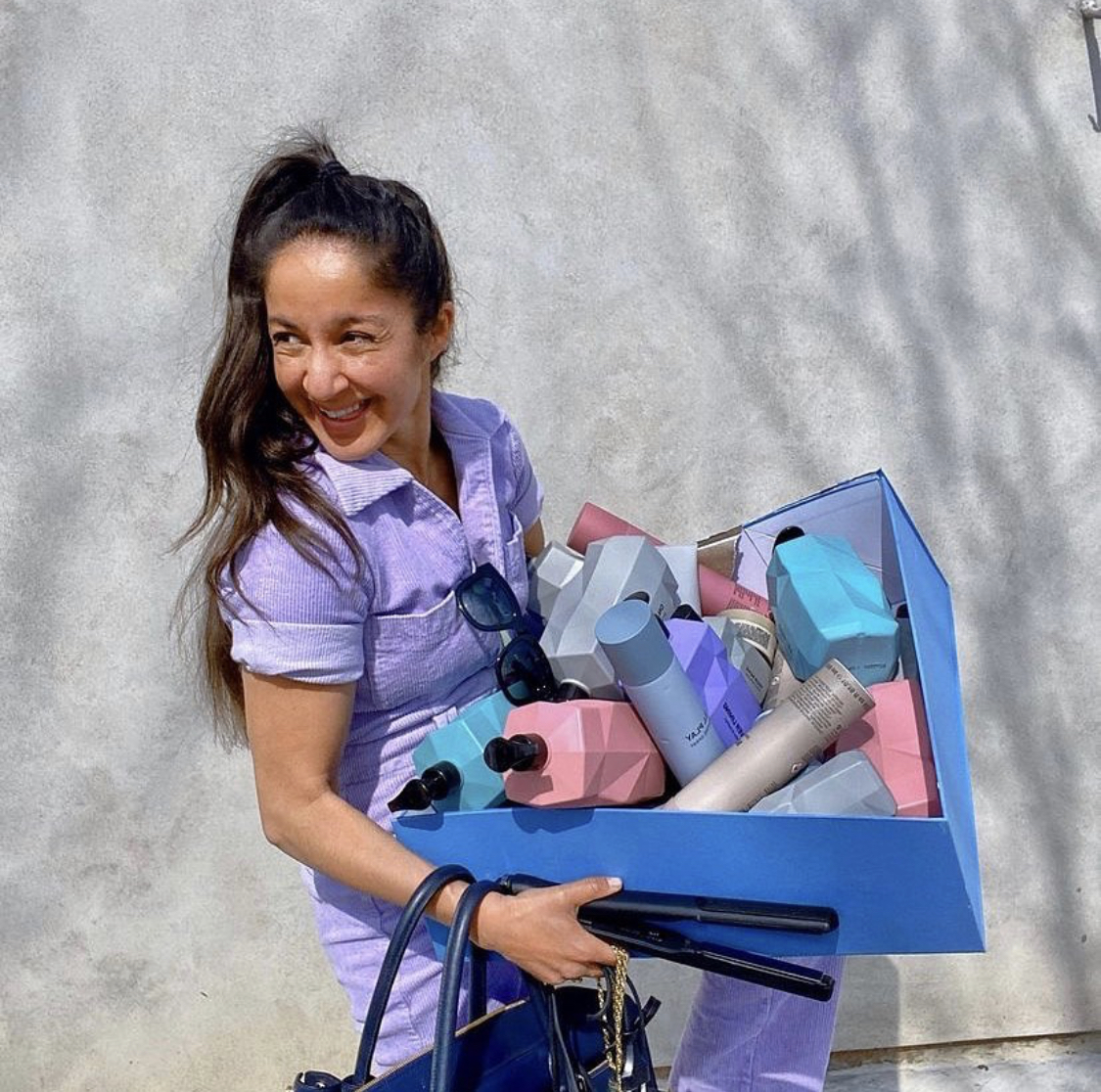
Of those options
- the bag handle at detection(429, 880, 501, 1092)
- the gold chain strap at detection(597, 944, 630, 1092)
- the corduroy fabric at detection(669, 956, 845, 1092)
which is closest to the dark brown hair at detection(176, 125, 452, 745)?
the bag handle at detection(429, 880, 501, 1092)

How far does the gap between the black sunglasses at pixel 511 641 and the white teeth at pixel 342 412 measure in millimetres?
204

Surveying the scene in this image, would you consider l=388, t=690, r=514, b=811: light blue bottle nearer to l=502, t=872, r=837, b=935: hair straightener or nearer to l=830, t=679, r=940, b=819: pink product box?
l=502, t=872, r=837, b=935: hair straightener

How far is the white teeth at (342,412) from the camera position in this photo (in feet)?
4.77

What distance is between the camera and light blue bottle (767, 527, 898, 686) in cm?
149

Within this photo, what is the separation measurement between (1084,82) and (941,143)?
0.87ft

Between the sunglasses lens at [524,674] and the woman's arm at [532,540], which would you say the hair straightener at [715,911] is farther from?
the woman's arm at [532,540]

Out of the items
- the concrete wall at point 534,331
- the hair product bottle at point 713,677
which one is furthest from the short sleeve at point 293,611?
the concrete wall at point 534,331

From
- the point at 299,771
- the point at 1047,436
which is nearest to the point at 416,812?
the point at 299,771

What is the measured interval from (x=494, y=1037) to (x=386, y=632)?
0.40 meters

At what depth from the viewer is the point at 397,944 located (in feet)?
4.39

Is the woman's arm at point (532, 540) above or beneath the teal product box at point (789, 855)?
above

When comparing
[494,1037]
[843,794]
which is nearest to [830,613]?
[843,794]

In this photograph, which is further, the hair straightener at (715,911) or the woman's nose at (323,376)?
the woman's nose at (323,376)

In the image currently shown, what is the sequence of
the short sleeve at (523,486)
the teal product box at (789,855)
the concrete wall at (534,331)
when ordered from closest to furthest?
the teal product box at (789,855) → the short sleeve at (523,486) → the concrete wall at (534,331)
